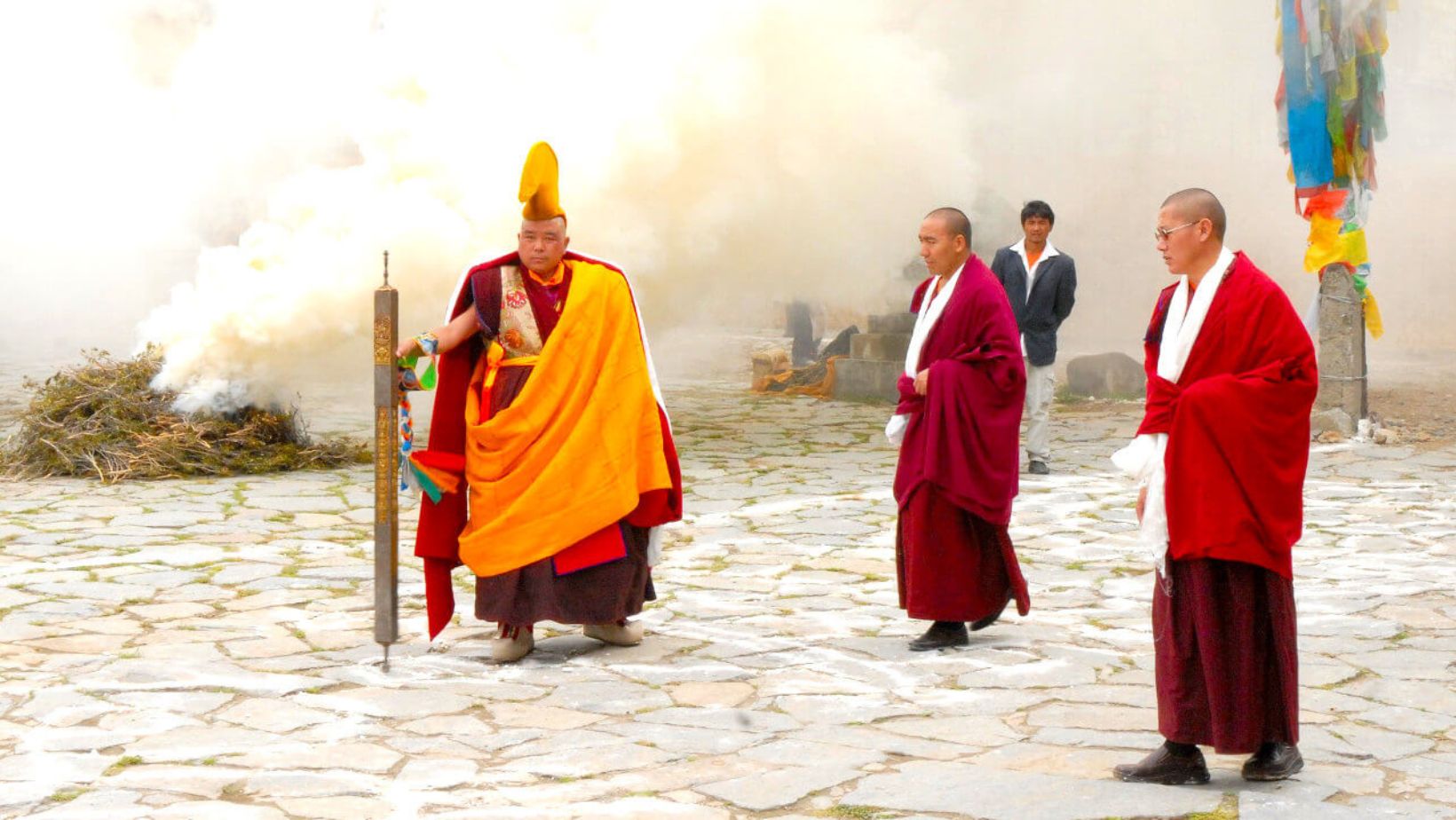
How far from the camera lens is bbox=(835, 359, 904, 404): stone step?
14.1 meters

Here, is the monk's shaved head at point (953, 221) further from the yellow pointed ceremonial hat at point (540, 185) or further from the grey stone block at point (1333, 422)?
the grey stone block at point (1333, 422)

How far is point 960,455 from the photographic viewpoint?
225 inches

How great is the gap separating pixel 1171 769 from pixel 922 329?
2.19 metres

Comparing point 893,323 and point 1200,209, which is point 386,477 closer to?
point 1200,209

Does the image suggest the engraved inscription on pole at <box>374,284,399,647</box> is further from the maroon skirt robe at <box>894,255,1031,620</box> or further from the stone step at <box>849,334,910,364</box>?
the stone step at <box>849,334,910,364</box>

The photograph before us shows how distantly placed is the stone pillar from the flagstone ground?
3.12m

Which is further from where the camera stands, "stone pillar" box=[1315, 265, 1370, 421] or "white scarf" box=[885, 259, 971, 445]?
"stone pillar" box=[1315, 265, 1370, 421]

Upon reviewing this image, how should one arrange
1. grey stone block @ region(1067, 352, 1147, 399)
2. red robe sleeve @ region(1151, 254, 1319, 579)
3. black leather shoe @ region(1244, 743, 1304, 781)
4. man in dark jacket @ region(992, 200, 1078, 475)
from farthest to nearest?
grey stone block @ region(1067, 352, 1147, 399) → man in dark jacket @ region(992, 200, 1078, 475) → black leather shoe @ region(1244, 743, 1304, 781) → red robe sleeve @ region(1151, 254, 1319, 579)

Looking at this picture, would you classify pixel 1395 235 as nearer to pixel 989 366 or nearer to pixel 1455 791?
pixel 989 366

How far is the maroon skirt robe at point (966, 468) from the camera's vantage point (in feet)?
18.7

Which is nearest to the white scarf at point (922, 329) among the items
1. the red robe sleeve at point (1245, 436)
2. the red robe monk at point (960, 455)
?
the red robe monk at point (960, 455)

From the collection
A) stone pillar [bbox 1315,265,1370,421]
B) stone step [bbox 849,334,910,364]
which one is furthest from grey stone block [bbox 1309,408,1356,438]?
stone step [bbox 849,334,910,364]

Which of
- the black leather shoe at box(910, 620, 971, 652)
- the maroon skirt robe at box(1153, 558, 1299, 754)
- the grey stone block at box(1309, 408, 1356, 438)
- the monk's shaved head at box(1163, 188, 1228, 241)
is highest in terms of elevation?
the monk's shaved head at box(1163, 188, 1228, 241)

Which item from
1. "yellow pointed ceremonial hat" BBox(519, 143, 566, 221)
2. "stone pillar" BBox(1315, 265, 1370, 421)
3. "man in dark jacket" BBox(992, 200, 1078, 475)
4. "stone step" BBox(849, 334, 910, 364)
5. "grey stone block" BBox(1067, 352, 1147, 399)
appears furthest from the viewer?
"grey stone block" BBox(1067, 352, 1147, 399)
